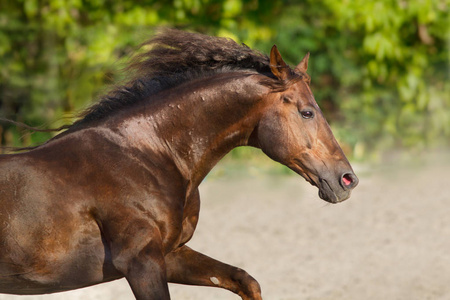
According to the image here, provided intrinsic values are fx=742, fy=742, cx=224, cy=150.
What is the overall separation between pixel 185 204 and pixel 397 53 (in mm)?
7526

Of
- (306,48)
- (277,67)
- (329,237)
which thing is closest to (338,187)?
(277,67)

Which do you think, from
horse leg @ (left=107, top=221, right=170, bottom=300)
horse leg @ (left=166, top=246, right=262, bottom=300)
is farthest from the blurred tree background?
horse leg @ (left=107, top=221, right=170, bottom=300)

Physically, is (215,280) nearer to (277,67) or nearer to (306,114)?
(306,114)

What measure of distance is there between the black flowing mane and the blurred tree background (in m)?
6.19

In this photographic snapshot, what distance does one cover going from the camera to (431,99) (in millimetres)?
11125

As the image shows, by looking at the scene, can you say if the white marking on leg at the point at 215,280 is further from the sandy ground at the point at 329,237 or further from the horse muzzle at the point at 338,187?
the sandy ground at the point at 329,237

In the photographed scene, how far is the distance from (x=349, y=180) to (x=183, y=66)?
0.97 meters

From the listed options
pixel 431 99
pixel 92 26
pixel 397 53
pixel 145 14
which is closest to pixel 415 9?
pixel 397 53

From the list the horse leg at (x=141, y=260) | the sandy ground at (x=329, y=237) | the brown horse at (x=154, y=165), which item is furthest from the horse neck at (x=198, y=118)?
the sandy ground at (x=329, y=237)

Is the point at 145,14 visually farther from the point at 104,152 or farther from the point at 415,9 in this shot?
the point at 104,152

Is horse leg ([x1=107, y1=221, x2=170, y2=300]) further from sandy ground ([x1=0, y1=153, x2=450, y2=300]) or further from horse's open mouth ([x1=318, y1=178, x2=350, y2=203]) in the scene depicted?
sandy ground ([x1=0, y1=153, x2=450, y2=300])

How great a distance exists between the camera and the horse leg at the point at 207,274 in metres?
3.61

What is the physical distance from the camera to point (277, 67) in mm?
3461

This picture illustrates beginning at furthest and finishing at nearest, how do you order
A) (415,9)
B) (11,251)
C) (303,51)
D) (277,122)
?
(303,51)
(415,9)
(277,122)
(11,251)
